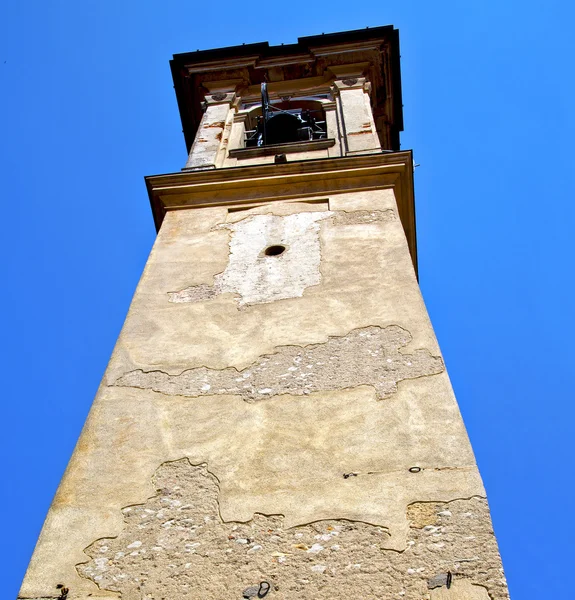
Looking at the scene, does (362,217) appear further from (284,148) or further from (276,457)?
(276,457)

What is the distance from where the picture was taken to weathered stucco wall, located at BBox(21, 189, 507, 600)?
3.19 metres

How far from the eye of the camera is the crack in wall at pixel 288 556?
10.1ft

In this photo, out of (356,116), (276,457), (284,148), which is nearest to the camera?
(276,457)

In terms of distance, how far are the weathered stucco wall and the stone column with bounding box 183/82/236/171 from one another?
3.73 metres

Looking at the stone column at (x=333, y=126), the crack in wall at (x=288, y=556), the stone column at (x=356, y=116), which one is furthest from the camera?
the stone column at (x=333, y=126)

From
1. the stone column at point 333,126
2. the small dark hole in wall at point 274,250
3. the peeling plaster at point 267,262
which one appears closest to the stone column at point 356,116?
the stone column at point 333,126

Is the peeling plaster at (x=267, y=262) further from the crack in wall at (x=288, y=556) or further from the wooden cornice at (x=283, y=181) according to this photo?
the crack in wall at (x=288, y=556)

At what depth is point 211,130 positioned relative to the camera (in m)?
10.3

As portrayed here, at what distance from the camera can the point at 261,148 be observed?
30.1ft

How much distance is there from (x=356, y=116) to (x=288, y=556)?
758cm

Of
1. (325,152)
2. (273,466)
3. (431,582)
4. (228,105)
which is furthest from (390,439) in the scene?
(228,105)

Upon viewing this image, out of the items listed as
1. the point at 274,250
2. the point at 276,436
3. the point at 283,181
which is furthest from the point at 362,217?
the point at 276,436

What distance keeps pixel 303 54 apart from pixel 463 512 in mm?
10359

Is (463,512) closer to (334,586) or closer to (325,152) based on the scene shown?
(334,586)
